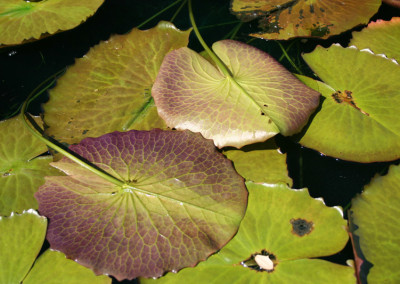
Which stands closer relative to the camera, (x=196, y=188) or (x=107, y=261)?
(x=107, y=261)

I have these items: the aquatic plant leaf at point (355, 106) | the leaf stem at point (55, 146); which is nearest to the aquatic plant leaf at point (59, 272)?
the leaf stem at point (55, 146)

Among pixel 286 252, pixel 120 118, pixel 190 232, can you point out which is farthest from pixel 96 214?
pixel 286 252

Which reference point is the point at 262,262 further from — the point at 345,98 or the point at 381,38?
the point at 381,38

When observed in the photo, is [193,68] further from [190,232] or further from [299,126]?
[190,232]

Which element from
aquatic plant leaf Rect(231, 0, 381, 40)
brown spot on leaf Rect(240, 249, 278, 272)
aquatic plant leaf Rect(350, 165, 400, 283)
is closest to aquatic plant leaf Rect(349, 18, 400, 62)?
aquatic plant leaf Rect(231, 0, 381, 40)

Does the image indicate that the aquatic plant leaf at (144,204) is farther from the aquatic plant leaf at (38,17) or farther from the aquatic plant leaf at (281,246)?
the aquatic plant leaf at (38,17)

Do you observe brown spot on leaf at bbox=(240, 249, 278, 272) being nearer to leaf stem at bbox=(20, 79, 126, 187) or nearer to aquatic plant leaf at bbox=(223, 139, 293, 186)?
aquatic plant leaf at bbox=(223, 139, 293, 186)
